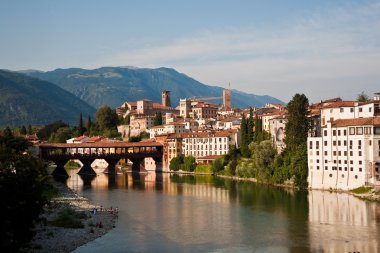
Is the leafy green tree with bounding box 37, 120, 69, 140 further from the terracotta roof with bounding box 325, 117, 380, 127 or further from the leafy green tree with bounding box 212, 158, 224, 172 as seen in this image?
the terracotta roof with bounding box 325, 117, 380, 127

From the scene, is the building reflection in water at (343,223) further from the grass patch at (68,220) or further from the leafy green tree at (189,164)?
the leafy green tree at (189,164)

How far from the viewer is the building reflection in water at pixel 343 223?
30.1m

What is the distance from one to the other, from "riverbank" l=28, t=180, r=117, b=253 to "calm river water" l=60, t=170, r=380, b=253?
0.83m

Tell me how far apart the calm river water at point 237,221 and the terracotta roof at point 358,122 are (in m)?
6.93

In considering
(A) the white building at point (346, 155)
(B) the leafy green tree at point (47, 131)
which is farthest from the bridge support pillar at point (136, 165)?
(B) the leafy green tree at point (47, 131)

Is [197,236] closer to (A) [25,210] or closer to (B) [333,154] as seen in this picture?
(A) [25,210]

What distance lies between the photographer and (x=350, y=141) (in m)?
51.8

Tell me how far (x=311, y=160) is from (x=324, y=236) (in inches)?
942

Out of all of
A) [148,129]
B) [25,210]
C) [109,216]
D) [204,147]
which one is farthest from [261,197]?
[148,129]

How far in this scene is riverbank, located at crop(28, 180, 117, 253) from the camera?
30.1 metres

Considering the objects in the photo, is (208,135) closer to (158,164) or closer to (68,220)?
(158,164)

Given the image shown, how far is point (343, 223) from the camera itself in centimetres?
3662

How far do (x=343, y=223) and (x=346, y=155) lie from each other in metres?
16.4

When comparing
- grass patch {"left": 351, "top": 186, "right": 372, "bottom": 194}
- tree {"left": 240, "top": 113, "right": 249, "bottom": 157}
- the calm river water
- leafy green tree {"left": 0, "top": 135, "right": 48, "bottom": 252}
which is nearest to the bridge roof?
tree {"left": 240, "top": 113, "right": 249, "bottom": 157}
